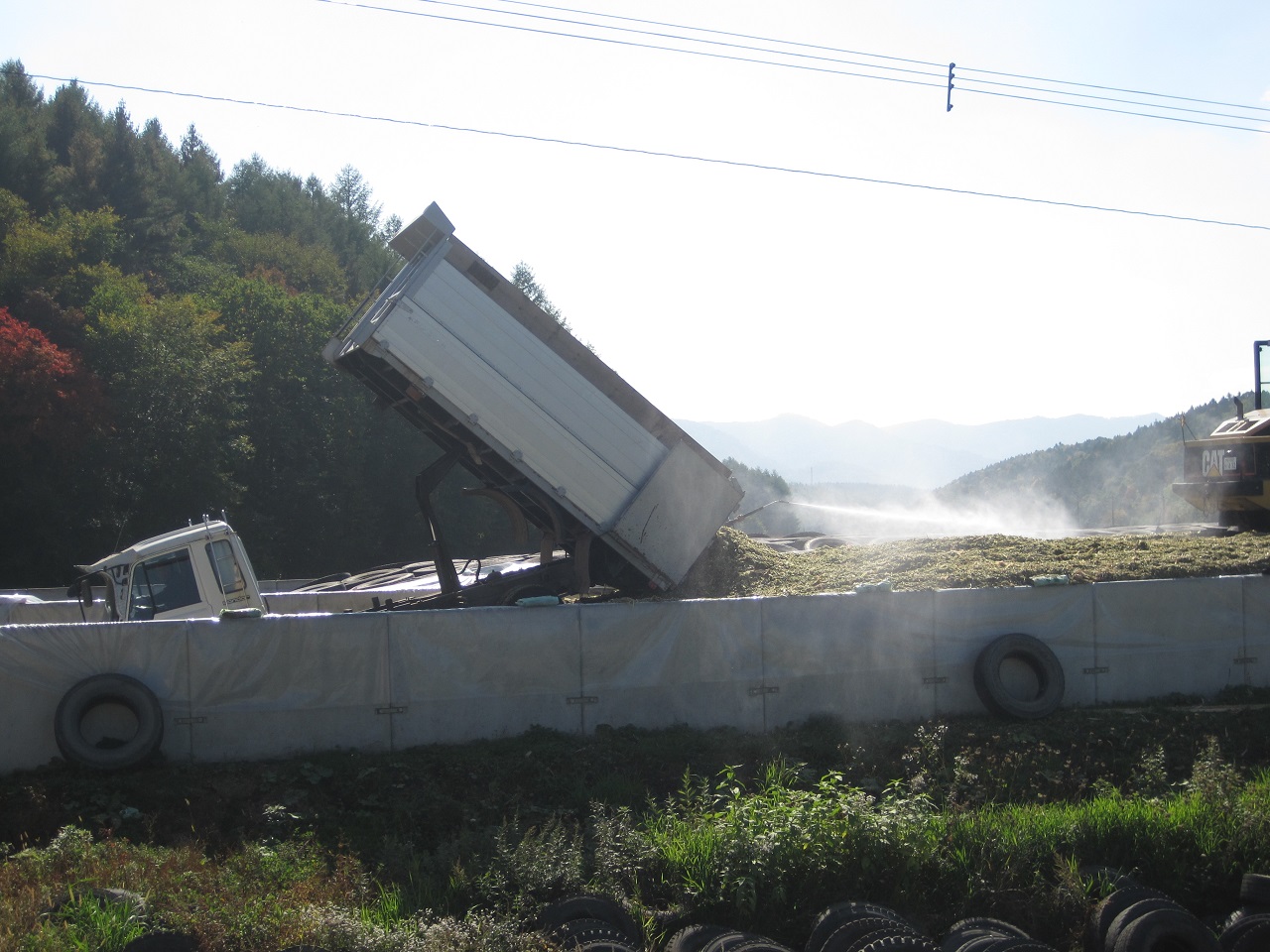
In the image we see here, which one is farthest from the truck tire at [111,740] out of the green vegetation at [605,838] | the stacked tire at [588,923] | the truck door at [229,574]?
the stacked tire at [588,923]

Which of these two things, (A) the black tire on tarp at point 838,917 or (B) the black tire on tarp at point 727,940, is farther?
(A) the black tire on tarp at point 838,917

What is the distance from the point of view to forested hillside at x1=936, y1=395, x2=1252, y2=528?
4262 cm

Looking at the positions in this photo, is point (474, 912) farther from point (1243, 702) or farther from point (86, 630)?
point (1243, 702)

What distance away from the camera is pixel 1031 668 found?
37.8 ft

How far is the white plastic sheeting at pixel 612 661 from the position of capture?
9320 mm

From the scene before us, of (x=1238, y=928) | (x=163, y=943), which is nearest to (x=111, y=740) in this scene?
(x=163, y=943)

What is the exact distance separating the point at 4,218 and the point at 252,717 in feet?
128

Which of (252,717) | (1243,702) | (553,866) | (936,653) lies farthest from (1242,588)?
(252,717)

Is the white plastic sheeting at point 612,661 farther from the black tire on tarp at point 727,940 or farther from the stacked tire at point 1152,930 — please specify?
the stacked tire at point 1152,930

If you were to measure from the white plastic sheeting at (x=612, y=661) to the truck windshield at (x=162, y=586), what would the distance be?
2.74 metres

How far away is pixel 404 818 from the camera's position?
8.15 metres

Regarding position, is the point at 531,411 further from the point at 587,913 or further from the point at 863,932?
the point at 863,932

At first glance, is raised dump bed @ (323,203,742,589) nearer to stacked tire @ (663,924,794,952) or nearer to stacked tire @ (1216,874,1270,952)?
stacked tire @ (663,924,794,952)

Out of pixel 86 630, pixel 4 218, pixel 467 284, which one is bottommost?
pixel 86 630
